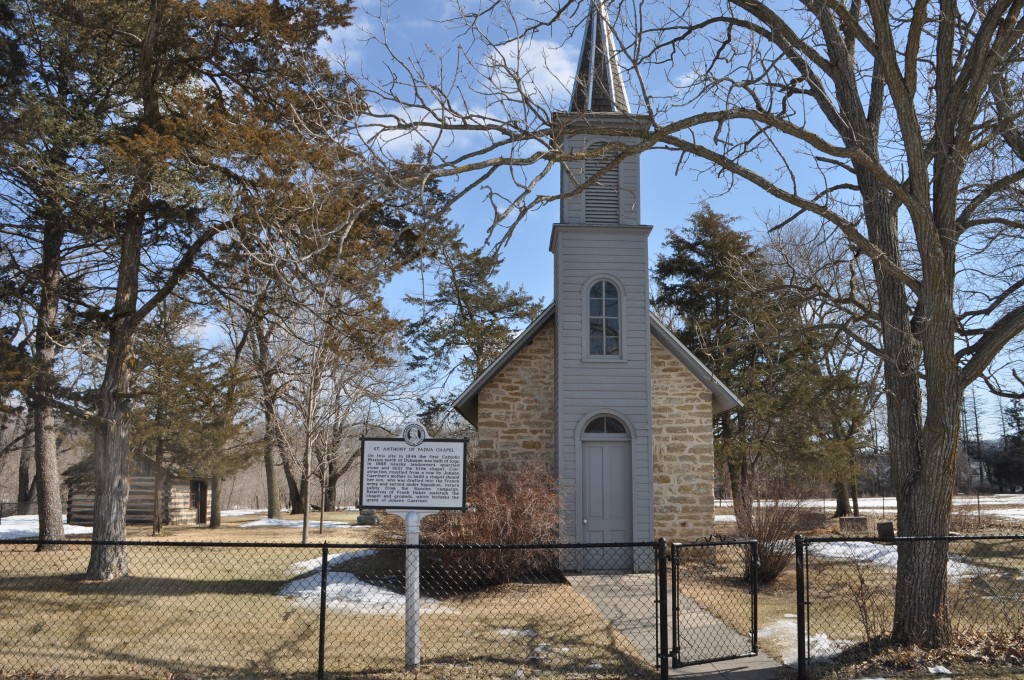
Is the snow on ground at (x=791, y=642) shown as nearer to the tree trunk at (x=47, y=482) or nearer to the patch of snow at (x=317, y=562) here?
the patch of snow at (x=317, y=562)

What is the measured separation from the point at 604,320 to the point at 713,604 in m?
5.96

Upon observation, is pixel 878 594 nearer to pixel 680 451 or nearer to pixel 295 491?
pixel 680 451

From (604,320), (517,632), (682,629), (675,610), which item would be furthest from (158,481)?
(675,610)

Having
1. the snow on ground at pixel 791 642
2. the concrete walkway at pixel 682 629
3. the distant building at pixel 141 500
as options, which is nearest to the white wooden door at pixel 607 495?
the concrete walkway at pixel 682 629

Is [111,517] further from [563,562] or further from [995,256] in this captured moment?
[995,256]

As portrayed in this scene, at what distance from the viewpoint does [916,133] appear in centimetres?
792

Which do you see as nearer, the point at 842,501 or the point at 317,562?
the point at 317,562


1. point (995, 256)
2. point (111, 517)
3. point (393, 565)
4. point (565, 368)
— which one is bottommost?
point (393, 565)

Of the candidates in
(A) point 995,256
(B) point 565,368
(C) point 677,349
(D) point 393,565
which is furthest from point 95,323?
(A) point 995,256

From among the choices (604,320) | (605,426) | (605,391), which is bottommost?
(605,426)

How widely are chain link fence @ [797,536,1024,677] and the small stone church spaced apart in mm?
3088

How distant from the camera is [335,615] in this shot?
1012 centimetres

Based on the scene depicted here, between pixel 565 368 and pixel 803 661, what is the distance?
832 cm

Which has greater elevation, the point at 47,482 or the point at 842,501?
the point at 47,482
